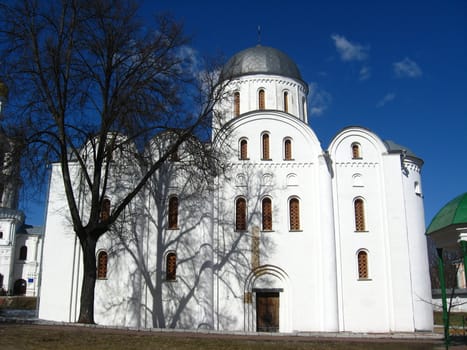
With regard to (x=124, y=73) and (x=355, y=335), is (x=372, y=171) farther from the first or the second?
(x=124, y=73)

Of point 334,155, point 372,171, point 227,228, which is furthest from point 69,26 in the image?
point 372,171

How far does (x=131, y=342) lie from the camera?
12.1m

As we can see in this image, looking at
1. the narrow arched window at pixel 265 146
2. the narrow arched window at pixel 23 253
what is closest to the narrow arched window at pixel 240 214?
the narrow arched window at pixel 265 146

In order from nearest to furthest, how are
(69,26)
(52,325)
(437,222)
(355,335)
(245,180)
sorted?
(437,222) → (52,325) → (69,26) → (355,335) → (245,180)

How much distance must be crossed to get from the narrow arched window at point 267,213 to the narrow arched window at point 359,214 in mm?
3751

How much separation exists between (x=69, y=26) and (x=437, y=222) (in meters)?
12.4

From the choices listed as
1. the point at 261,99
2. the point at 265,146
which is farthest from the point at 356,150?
the point at 261,99

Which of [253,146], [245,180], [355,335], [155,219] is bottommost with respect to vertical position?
[355,335]

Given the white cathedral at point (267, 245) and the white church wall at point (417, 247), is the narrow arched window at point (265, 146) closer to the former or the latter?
the white cathedral at point (267, 245)

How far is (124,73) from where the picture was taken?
16.5 metres

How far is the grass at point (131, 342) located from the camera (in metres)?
11.5

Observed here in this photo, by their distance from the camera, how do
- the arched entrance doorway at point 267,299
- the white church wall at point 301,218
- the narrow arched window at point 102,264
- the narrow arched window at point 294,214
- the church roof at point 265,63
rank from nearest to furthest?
the white church wall at point 301,218 < the arched entrance doorway at point 267,299 < the narrow arched window at point 102,264 < the narrow arched window at point 294,214 < the church roof at point 265,63

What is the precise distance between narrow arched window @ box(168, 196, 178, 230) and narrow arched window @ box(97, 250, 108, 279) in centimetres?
301

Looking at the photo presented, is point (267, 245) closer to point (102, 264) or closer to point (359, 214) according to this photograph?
point (359, 214)
